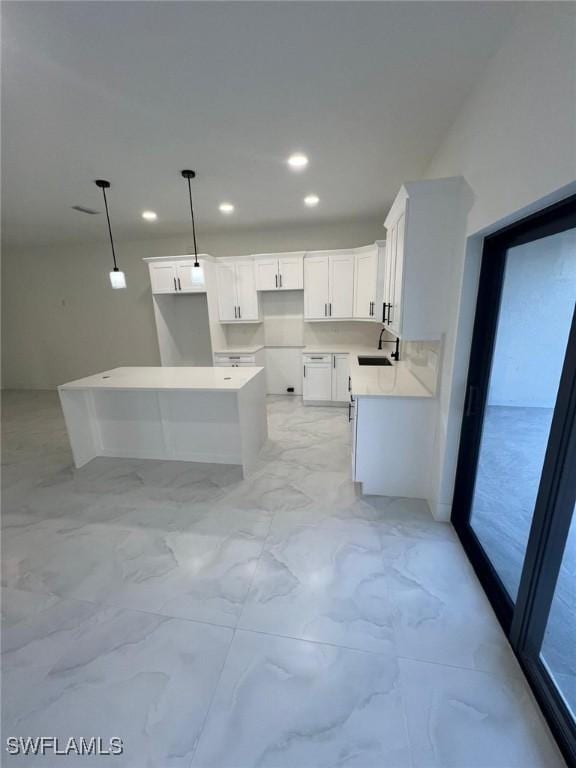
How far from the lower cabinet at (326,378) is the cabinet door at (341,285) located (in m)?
0.69

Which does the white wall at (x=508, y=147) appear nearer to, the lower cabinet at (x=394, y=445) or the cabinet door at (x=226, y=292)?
the lower cabinet at (x=394, y=445)

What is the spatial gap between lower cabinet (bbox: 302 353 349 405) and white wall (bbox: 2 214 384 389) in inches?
76.4

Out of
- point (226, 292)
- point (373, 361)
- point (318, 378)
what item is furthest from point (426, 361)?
point (226, 292)

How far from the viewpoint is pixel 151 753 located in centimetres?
108

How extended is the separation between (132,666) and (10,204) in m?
4.73

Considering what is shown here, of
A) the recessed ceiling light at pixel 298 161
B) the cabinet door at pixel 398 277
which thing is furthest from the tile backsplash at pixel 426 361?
the recessed ceiling light at pixel 298 161

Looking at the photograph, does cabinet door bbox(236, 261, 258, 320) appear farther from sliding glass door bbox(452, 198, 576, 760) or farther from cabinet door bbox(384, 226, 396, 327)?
sliding glass door bbox(452, 198, 576, 760)

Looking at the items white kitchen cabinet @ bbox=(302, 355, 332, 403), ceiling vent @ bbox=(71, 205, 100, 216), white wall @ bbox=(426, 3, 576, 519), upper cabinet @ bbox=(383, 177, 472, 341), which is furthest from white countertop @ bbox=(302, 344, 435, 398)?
ceiling vent @ bbox=(71, 205, 100, 216)

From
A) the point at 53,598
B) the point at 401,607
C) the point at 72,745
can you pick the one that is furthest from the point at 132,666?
the point at 401,607

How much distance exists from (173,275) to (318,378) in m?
2.81

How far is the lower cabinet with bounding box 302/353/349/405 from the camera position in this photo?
14.7ft

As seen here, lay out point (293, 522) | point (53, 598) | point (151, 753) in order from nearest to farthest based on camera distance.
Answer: point (151, 753) → point (53, 598) → point (293, 522)

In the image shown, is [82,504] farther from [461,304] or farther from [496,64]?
[496,64]

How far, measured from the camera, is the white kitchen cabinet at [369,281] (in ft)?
12.8
